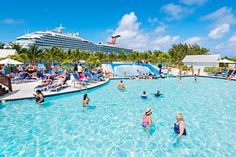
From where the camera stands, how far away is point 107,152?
5.26 metres

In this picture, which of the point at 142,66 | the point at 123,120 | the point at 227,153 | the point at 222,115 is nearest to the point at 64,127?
the point at 123,120

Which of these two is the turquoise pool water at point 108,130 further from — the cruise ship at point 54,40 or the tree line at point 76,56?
the cruise ship at point 54,40

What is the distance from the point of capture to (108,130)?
22.3 feet

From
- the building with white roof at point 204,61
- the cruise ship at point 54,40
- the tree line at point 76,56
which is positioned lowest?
the building with white roof at point 204,61

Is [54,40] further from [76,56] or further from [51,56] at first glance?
[51,56]

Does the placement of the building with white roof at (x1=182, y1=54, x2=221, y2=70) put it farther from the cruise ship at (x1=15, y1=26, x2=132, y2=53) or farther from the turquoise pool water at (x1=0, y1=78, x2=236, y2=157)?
the cruise ship at (x1=15, y1=26, x2=132, y2=53)

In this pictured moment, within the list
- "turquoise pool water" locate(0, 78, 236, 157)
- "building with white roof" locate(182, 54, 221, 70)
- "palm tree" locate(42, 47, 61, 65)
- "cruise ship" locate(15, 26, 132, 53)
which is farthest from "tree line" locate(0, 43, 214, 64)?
"turquoise pool water" locate(0, 78, 236, 157)

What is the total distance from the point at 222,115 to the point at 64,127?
6673 mm

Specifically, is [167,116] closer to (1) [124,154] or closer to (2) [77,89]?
(1) [124,154]

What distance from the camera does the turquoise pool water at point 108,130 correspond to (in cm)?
539

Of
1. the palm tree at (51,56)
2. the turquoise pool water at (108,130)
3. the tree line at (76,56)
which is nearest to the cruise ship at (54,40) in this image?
the tree line at (76,56)

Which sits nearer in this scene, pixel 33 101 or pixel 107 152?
pixel 107 152

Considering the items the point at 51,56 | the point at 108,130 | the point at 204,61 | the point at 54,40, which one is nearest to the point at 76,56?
the point at 51,56

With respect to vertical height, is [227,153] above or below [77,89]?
below
